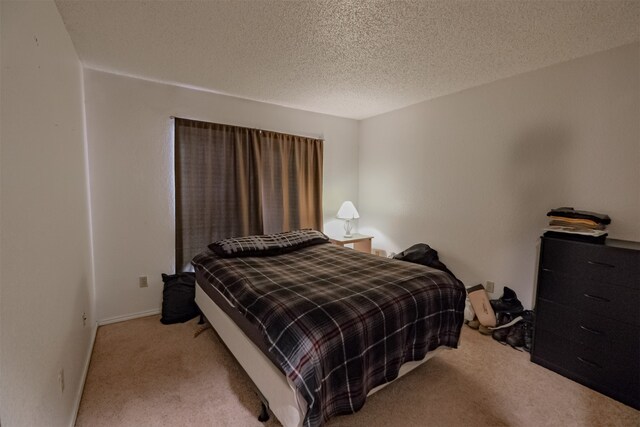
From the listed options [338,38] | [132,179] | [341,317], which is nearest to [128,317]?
[132,179]

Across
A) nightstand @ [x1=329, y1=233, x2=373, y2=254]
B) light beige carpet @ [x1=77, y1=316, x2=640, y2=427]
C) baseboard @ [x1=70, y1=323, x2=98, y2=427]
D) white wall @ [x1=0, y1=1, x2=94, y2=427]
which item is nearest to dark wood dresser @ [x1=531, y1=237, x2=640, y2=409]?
light beige carpet @ [x1=77, y1=316, x2=640, y2=427]

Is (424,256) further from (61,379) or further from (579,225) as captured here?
(61,379)

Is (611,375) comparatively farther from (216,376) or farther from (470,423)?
(216,376)

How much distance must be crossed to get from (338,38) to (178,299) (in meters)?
2.76

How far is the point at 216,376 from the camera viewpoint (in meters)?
1.98

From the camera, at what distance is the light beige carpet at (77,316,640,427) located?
5.33ft

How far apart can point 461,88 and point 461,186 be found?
1.08m

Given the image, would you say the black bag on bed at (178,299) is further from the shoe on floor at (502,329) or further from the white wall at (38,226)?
the shoe on floor at (502,329)

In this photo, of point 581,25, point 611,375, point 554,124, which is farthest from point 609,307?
point 581,25

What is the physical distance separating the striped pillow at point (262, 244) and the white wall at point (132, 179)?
2.41ft

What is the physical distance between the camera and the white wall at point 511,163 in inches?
84.7

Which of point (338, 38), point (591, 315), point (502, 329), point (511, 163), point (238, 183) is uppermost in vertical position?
point (338, 38)

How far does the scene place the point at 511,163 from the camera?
2.74 metres

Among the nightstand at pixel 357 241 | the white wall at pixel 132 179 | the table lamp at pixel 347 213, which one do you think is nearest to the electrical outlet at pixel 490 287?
the nightstand at pixel 357 241
